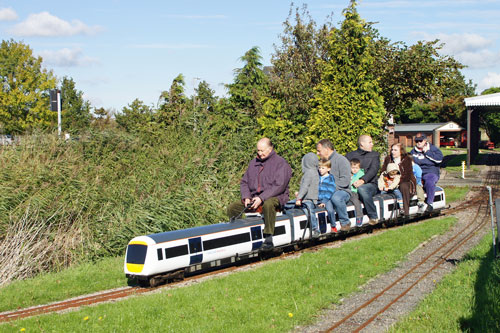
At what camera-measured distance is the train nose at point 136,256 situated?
31.7ft

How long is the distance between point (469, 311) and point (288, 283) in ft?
9.81

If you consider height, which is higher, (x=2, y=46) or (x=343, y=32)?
(x=2, y=46)

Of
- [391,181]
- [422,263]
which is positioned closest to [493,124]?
[391,181]

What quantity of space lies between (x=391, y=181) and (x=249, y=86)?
12793 millimetres

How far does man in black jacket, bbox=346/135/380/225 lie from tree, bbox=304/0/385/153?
582 centimetres

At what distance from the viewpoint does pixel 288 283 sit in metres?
9.45

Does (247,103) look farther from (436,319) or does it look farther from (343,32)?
(436,319)

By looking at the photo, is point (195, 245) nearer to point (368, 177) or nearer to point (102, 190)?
point (102, 190)

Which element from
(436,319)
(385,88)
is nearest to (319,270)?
(436,319)

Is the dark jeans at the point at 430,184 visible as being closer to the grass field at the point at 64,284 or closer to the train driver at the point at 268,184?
the train driver at the point at 268,184

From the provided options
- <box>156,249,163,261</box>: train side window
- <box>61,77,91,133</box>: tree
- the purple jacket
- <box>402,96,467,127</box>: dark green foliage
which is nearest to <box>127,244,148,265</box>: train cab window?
<box>156,249,163,261</box>: train side window

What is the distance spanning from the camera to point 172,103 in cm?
2630

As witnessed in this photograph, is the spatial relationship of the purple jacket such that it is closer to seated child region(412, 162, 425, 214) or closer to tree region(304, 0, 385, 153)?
seated child region(412, 162, 425, 214)

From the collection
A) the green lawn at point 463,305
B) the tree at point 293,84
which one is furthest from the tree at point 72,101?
the green lawn at point 463,305
